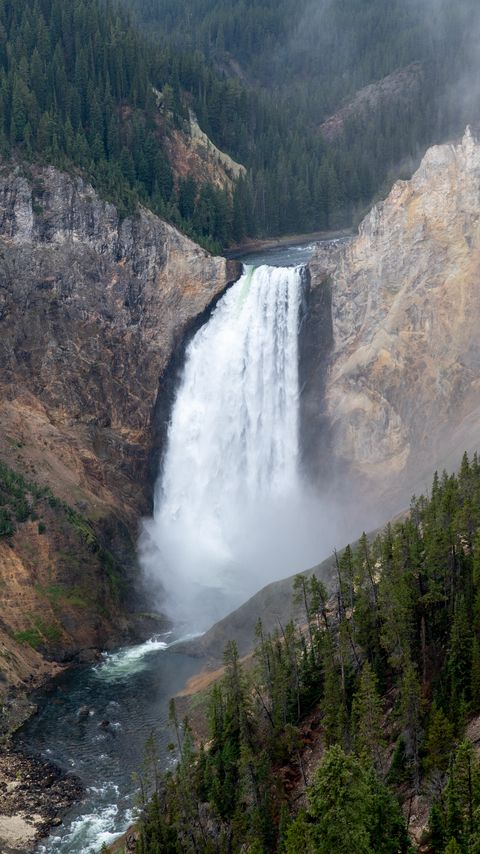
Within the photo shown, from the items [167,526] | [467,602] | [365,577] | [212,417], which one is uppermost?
[212,417]

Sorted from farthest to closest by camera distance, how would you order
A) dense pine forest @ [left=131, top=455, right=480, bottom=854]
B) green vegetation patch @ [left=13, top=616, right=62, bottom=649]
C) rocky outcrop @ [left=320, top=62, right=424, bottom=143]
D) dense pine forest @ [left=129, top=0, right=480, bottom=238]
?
rocky outcrop @ [left=320, top=62, right=424, bottom=143], dense pine forest @ [left=129, top=0, right=480, bottom=238], green vegetation patch @ [left=13, top=616, right=62, bottom=649], dense pine forest @ [left=131, top=455, right=480, bottom=854]

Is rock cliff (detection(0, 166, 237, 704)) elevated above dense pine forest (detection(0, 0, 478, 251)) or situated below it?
below

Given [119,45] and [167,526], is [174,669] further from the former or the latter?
[119,45]

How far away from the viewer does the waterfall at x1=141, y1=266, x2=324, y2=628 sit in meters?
86.6

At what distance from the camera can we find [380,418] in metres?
80.9

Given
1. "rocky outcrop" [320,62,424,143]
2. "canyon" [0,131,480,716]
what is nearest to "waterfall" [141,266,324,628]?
"canyon" [0,131,480,716]

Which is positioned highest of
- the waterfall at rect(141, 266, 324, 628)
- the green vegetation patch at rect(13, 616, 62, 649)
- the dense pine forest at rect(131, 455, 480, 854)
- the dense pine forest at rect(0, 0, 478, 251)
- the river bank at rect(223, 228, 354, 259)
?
the dense pine forest at rect(0, 0, 478, 251)

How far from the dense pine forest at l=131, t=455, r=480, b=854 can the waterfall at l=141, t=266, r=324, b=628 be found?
2807 centimetres

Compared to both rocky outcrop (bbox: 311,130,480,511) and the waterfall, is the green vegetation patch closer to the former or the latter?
the waterfall

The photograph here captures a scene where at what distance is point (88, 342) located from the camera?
90125 mm

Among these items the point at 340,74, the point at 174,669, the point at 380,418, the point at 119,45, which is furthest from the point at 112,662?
the point at 340,74

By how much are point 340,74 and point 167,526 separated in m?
132

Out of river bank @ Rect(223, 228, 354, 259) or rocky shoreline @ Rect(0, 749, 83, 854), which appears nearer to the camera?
rocky shoreline @ Rect(0, 749, 83, 854)

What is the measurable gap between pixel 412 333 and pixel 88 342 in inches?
1220
